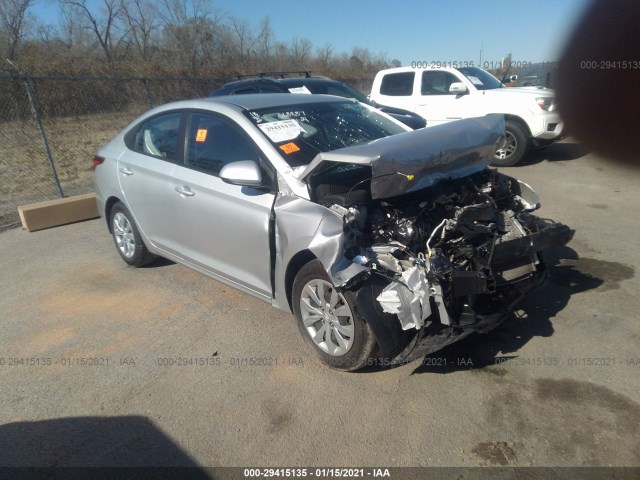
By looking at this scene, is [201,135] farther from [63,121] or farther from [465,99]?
[63,121]

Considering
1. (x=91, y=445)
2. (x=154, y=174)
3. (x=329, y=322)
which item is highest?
(x=154, y=174)

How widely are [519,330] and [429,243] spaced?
110cm

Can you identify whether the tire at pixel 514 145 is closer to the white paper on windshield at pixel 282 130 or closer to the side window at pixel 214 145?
the white paper on windshield at pixel 282 130

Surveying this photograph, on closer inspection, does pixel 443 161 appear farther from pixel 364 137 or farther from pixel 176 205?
pixel 176 205

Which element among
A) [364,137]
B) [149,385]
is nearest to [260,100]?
[364,137]

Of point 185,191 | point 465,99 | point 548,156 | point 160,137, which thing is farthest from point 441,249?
point 548,156

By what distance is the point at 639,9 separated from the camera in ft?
1.75

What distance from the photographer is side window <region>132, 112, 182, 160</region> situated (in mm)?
4355

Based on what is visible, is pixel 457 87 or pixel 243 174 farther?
pixel 457 87

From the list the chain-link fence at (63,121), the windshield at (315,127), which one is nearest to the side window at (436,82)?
the chain-link fence at (63,121)

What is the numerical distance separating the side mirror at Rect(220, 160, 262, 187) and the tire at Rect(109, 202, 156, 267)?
1918mm

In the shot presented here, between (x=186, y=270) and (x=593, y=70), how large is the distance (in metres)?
4.84

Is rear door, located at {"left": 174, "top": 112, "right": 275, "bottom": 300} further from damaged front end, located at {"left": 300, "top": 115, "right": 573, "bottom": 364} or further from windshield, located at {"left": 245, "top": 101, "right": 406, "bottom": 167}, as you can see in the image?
damaged front end, located at {"left": 300, "top": 115, "right": 573, "bottom": 364}

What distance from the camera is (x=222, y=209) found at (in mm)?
3754
